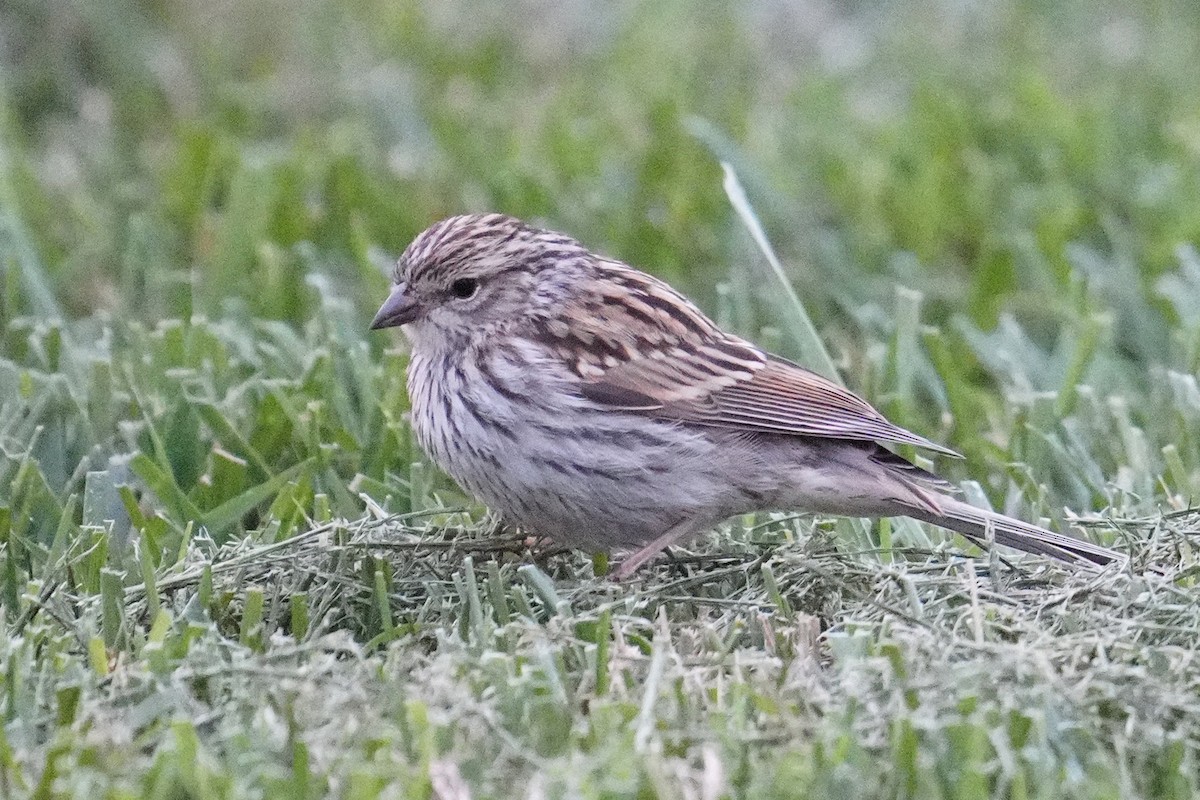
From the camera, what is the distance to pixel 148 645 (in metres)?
3.60

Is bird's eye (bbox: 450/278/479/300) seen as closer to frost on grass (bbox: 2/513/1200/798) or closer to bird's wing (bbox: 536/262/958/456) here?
bird's wing (bbox: 536/262/958/456)

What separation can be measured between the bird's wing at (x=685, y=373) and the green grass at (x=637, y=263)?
1.06 feet

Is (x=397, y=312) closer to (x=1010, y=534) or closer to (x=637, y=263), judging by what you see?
(x=1010, y=534)

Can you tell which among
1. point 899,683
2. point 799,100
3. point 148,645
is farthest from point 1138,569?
point 799,100

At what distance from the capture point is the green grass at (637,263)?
130 inches

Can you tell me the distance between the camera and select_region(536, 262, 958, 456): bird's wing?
464cm

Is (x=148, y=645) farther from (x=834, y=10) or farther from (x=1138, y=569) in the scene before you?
(x=834, y=10)

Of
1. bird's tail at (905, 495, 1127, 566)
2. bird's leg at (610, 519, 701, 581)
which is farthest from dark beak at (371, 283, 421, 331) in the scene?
bird's tail at (905, 495, 1127, 566)

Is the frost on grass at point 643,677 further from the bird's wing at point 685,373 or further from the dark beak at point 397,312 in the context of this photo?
the dark beak at point 397,312

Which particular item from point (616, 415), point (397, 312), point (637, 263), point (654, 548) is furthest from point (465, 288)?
point (637, 263)

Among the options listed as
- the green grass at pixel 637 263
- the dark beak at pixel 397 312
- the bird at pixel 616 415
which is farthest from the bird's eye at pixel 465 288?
the green grass at pixel 637 263

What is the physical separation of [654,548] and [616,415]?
354 mm

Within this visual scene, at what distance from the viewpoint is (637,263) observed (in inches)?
275

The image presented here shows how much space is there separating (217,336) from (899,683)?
3049 millimetres
